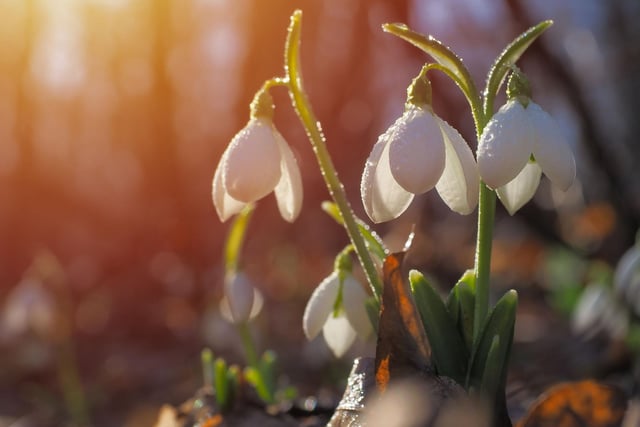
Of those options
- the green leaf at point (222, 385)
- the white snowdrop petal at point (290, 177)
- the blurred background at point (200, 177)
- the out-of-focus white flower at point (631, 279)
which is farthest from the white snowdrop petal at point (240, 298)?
the blurred background at point (200, 177)

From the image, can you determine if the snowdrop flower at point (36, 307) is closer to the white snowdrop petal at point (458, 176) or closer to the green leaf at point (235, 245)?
the green leaf at point (235, 245)

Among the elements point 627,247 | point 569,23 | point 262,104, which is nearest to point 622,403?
point 262,104

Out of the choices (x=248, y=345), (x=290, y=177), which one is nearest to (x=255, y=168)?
(x=290, y=177)

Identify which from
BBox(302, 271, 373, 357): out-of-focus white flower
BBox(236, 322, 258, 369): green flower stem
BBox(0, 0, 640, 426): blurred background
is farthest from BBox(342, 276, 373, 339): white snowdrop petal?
BBox(0, 0, 640, 426): blurred background

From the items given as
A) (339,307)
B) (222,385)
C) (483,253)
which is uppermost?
(483,253)

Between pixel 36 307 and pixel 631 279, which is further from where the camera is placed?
pixel 36 307

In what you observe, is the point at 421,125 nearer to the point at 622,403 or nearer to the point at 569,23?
the point at 622,403

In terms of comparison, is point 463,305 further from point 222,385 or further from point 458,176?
point 222,385
